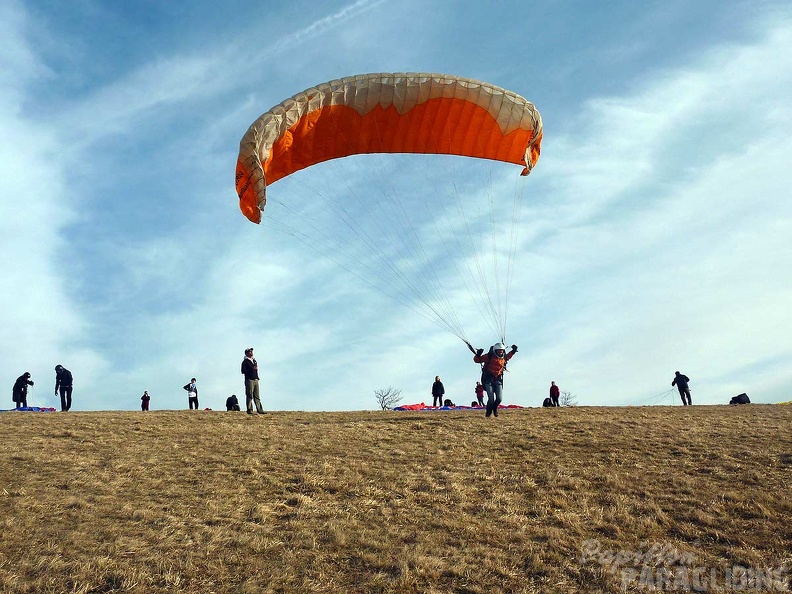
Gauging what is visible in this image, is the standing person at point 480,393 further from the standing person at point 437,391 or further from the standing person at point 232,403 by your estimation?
the standing person at point 232,403

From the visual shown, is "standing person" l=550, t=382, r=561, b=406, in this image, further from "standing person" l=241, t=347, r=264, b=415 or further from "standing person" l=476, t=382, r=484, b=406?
"standing person" l=241, t=347, r=264, b=415

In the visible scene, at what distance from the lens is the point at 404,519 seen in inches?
344

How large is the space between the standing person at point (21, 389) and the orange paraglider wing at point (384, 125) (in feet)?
46.2

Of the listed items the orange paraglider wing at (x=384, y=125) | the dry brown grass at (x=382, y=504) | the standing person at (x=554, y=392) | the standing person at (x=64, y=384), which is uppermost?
the orange paraglider wing at (x=384, y=125)

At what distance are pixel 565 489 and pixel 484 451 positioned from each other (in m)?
2.80

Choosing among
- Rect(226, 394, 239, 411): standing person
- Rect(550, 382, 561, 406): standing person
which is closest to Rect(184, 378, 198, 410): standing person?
Rect(226, 394, 239, 411): standing person

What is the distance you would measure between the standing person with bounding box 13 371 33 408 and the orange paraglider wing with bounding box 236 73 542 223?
1407cm

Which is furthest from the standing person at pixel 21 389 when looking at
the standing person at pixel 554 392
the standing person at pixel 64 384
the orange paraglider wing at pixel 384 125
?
the standing person at pixel 554 392

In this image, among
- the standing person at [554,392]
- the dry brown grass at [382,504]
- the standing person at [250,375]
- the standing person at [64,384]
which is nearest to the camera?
the dry brown grass at [382,504]

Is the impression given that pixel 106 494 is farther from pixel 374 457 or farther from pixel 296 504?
pixel 374 457

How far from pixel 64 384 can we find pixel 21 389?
9.22ft

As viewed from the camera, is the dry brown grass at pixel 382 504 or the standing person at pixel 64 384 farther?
the standing person at pixel 64 384

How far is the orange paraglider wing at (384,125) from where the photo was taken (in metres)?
15.1

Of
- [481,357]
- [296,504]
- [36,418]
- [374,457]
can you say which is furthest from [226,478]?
[36,418]
